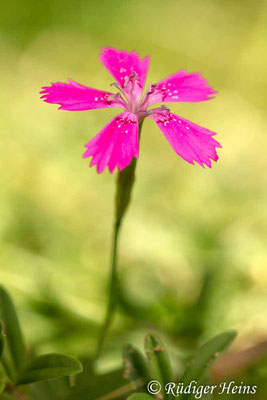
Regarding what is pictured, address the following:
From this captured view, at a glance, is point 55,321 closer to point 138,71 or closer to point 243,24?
point 138,71

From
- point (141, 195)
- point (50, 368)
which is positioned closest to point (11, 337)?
point (50, 368)

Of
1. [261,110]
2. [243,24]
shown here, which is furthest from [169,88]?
[243,24]

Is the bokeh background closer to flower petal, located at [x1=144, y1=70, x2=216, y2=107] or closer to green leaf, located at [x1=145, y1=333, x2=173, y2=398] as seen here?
green leaf, located at [x1=145, y1=333, x2=173, y2=398]

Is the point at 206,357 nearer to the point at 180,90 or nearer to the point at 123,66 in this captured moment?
the point at 180,90

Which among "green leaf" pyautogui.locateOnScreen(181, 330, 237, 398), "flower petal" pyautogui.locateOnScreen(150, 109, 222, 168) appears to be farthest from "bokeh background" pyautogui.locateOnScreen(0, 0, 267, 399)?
"flower petal" pyautogui.locateOnScreen(150, 109, 222, 168)

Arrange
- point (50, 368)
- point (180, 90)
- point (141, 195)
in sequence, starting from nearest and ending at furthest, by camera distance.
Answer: point (50, 368), point (180, 90), point (141, 195)

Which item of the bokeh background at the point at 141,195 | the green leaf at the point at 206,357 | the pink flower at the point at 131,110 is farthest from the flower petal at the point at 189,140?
the bokeh background at the point at 141,195

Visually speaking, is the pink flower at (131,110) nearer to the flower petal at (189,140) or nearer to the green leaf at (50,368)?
the flower petal at (189,140)
